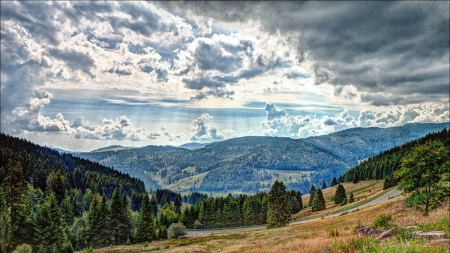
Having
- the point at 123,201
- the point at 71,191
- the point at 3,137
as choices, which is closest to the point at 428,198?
the point at 123,201

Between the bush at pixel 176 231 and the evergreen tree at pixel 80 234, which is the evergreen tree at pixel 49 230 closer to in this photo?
the evergreen tree at pixel 80 234

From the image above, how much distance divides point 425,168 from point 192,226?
11622 cm

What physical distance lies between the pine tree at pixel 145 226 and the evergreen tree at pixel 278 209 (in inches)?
1444

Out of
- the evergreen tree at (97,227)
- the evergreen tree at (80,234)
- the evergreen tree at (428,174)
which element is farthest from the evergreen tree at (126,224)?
the evergreen tree at (428,174)

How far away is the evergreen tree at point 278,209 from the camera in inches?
3219

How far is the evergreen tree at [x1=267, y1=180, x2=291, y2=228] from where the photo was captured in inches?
3219

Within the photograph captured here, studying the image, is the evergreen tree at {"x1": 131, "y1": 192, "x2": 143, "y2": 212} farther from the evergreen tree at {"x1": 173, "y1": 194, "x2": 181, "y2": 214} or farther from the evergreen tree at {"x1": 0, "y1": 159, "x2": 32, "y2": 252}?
the evergreen tree at {"x1": 0, "y1": 159, "x2": 32, "y2": 252}

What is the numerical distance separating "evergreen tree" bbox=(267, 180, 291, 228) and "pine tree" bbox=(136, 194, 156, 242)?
36.7m

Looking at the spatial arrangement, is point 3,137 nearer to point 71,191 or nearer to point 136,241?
point 71,191

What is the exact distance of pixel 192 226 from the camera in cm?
12938

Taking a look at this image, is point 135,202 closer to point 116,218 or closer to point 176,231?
point 116,218

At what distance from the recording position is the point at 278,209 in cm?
8281

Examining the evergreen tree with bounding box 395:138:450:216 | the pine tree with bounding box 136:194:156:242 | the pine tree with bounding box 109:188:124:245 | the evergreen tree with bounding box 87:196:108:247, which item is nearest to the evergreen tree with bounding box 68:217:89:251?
the evergreen tree with bounding box 87:196:108:247

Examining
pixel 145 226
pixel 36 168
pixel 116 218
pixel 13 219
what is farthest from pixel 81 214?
pixel 13 219
